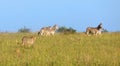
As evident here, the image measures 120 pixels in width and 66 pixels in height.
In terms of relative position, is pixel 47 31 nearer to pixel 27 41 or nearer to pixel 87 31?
pixel 87 31

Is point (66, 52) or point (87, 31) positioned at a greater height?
point (87, 31)

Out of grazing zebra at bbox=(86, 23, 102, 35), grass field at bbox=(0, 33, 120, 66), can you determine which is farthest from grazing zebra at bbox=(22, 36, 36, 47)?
grazing zebra at bbox=(86, 23, 102, 35)

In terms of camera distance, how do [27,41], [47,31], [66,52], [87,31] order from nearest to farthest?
[66,52] → [27,41] → [87,31] → [47,31]

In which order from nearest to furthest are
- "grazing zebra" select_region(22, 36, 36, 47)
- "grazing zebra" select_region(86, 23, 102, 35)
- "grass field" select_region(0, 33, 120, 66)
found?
"grass field" select_region(0, 33, 120, 66)
"grazing zebra" select_region(22, 36, 36, 47)
"grazing zebra" select_region(86, 23, 102, 35)

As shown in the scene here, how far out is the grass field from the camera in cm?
1665

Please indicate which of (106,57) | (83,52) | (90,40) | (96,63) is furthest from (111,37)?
(96,63)

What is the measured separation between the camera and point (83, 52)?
20078 millimetres

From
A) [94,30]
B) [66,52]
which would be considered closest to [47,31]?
[94,30]

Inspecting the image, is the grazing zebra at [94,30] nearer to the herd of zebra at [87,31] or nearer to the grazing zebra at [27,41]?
the herd of zebra at [87,31]

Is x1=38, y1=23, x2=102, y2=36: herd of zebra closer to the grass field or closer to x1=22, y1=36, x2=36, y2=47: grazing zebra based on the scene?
the grass field

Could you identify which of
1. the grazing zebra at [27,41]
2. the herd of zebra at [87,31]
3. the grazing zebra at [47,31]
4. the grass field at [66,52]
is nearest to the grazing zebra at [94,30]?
the herd of zebra at [87,31]

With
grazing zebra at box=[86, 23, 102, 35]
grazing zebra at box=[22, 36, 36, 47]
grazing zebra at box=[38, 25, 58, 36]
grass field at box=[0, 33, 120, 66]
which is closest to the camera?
grass field at box=[0, 33, 120, 66]

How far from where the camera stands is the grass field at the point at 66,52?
1665 centimetres

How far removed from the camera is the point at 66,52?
20.1 meters
